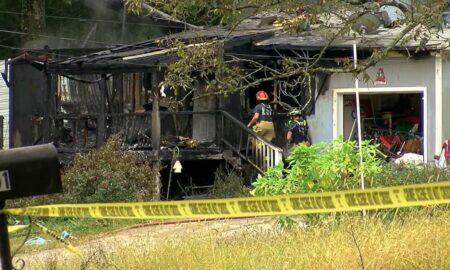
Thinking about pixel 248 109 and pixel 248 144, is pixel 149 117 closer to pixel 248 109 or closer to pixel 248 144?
pixel 248 144

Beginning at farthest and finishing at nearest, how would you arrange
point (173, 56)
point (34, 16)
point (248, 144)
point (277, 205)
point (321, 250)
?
point (34, 16) → point (248, 144) → point (173, 56) → point (321, 250) → point (277, 205)

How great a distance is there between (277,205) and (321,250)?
38.3 inches

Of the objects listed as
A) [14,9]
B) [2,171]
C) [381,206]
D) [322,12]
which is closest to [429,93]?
[322,12]

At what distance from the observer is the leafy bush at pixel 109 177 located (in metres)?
13.2

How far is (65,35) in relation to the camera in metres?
27.8

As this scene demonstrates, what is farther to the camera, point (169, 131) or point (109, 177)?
point (169, 131)

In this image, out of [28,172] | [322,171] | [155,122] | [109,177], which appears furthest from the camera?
[155,122]

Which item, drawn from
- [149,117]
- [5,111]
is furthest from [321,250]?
[5,111]

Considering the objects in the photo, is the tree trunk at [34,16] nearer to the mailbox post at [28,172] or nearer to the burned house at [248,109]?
the burned house at [248,109]

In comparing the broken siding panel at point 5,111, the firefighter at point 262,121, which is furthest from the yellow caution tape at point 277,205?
the broken siding panel at point 5,111

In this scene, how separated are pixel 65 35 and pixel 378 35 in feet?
53.0

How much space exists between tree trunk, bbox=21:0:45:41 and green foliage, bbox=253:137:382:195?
17729 millimetres

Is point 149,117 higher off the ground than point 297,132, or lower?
higher

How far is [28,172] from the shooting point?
14.7 feet
